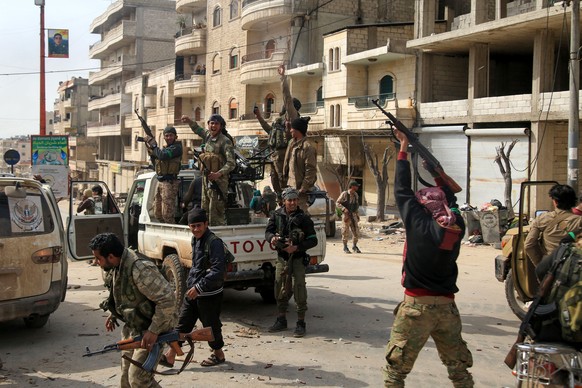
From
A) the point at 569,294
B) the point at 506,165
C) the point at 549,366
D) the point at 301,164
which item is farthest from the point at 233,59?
the point at 549,366

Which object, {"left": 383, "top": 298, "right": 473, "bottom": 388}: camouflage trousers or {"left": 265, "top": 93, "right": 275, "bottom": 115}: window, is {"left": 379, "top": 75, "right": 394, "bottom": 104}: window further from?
{"left": 383, "top": 298, "right": 473, "bottom": 388}: camouflage trousers

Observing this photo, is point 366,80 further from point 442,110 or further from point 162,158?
point 162,158

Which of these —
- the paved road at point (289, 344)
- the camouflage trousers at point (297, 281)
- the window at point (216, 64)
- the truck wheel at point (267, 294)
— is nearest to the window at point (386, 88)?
the window at point (216, 64)

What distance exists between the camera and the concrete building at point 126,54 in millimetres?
56438

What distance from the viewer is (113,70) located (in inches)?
2392

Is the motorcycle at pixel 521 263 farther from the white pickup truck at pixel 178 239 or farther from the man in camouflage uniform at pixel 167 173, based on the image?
the man in camouflage uniform at pixel 167 173

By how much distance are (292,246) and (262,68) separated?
29.1 meters

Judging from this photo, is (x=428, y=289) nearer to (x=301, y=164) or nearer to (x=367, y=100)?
(x=301, y=164)

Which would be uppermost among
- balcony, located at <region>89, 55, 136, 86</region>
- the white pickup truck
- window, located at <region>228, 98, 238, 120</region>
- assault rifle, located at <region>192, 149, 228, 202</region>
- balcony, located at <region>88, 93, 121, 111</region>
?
balcony, located at <region>89, 55, 136, 86</region>

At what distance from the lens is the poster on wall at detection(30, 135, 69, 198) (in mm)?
18062

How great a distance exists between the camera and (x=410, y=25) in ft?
97.8

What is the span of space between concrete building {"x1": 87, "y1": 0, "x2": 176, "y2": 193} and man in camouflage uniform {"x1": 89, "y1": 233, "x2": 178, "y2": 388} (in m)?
49.7

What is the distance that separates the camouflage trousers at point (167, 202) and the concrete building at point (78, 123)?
6127cm

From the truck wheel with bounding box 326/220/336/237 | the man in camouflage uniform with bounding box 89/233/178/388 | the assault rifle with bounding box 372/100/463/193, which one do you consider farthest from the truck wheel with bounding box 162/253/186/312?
the truck wheel with bounding box 326/220/336/237
